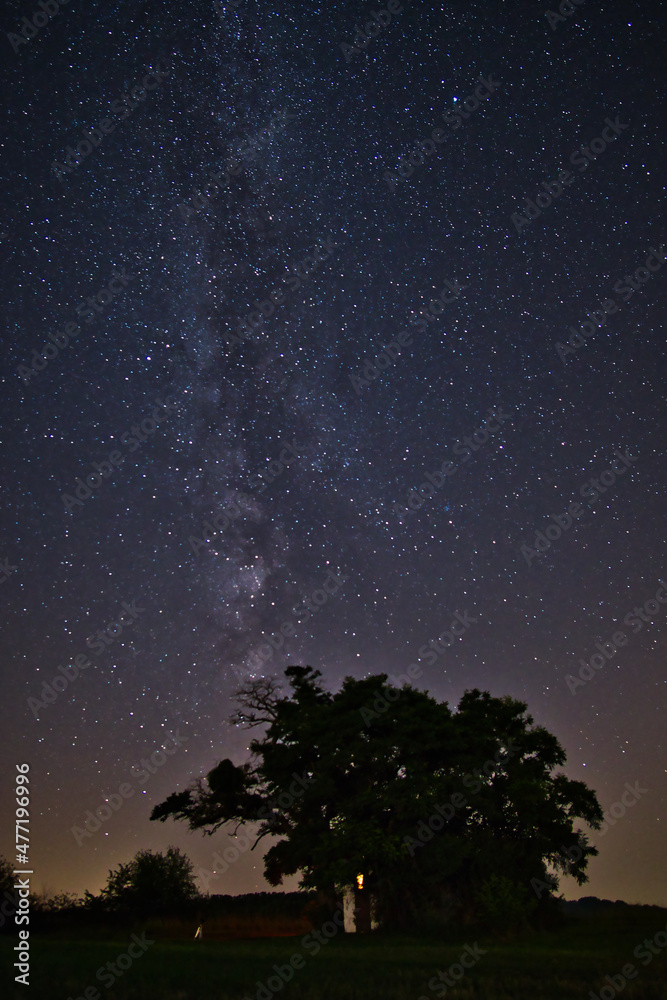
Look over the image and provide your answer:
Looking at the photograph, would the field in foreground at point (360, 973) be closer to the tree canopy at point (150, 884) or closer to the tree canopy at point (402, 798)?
the tree canopy at point (402, 798)

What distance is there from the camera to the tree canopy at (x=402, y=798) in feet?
86.9

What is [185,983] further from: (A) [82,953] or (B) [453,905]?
(B) [453,905]

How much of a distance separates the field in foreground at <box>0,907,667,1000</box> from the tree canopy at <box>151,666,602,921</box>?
226 inches

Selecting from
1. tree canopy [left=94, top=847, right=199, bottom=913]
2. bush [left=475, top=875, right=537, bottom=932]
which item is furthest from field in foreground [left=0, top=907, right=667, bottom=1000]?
tree canopy [left=94, top=847, right=199, bottom=913]

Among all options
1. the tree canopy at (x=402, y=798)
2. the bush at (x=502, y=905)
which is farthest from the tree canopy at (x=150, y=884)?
the bush at (x=502, y=905)

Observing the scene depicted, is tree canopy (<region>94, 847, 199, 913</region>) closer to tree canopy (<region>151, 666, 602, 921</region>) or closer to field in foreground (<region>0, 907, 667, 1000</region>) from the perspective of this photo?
tree canopy (<region>151, 666, 602, 921</region>)

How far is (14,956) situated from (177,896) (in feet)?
83.7

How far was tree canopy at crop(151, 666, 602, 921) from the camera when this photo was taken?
26484 millimetres

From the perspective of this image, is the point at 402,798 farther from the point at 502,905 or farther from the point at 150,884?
the point at 150,884

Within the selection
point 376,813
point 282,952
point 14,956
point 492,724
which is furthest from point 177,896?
point 14,956

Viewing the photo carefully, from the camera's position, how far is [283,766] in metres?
30.5

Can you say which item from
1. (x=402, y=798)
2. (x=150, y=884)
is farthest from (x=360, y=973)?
(x=150, y=884)

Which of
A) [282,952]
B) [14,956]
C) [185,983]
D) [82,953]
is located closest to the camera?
[185,983]

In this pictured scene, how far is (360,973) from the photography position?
1264 centimetres
